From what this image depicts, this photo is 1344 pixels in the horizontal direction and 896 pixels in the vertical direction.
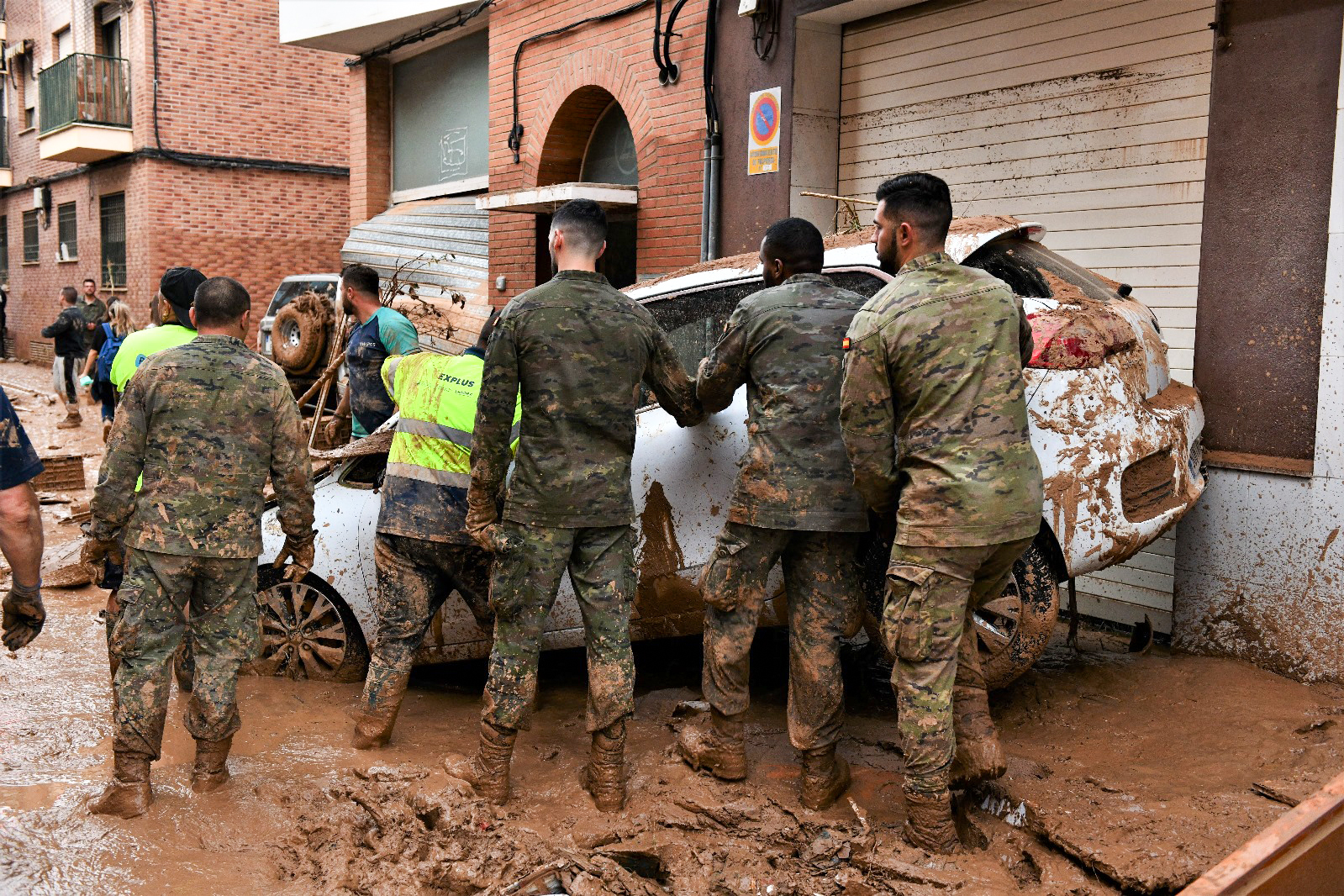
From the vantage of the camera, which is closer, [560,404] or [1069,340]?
[560,404]

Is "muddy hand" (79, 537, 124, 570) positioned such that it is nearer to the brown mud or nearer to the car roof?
the brown mud

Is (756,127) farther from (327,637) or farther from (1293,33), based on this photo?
(327,637)

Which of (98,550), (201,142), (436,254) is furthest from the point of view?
(201,142)

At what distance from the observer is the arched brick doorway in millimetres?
10352

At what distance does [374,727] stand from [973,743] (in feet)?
7.60

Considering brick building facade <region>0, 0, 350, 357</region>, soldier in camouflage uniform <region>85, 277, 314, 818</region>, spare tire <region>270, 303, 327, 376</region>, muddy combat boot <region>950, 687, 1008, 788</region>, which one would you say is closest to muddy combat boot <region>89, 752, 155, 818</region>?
soldier in camouflage uniform <region>85, 277, 314, 818</region>

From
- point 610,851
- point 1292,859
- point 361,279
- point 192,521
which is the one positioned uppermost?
point 361,279

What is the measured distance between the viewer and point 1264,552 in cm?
504

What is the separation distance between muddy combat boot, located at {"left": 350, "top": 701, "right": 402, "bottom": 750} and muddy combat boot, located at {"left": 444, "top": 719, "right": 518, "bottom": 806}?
1.77 ft

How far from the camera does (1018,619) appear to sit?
162 inches

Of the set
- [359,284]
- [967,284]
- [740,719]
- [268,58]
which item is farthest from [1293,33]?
[268,58]

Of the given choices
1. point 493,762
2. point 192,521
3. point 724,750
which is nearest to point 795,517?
point 724,750

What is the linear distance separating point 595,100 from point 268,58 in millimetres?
12244

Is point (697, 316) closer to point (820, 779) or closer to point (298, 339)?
point (820, 779)
